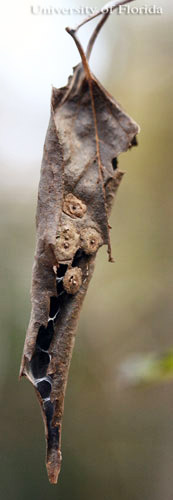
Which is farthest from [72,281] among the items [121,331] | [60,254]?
[121,331]

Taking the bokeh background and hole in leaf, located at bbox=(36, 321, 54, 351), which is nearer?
hole in leaf, located at bbox=(36, 321, 54, 351)

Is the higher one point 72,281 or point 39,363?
point 72,281

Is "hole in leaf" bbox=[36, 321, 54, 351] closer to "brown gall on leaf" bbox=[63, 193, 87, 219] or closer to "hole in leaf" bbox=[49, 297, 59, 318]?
"hole in leaf" bbox=[49, 297, 59, 318]

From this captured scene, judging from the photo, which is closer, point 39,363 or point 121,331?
point 39,363

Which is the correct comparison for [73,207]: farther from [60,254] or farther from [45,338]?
[45,338]

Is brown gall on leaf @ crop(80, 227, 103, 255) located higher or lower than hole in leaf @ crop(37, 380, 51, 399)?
higher

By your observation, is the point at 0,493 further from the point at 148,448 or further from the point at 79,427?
the point at 148,448

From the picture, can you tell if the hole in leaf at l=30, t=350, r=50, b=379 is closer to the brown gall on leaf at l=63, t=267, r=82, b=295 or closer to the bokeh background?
the brown gall on leaf at l=63, t=267, r=82, b=295

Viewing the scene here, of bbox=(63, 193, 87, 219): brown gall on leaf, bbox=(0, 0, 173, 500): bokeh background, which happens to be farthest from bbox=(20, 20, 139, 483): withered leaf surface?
bbox=(0, 0, 173, 500): bokeh background

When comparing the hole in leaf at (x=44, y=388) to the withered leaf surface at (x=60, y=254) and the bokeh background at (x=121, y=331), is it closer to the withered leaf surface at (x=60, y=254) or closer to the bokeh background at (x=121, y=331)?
the withered leaf surface at (x=60, y=254)
